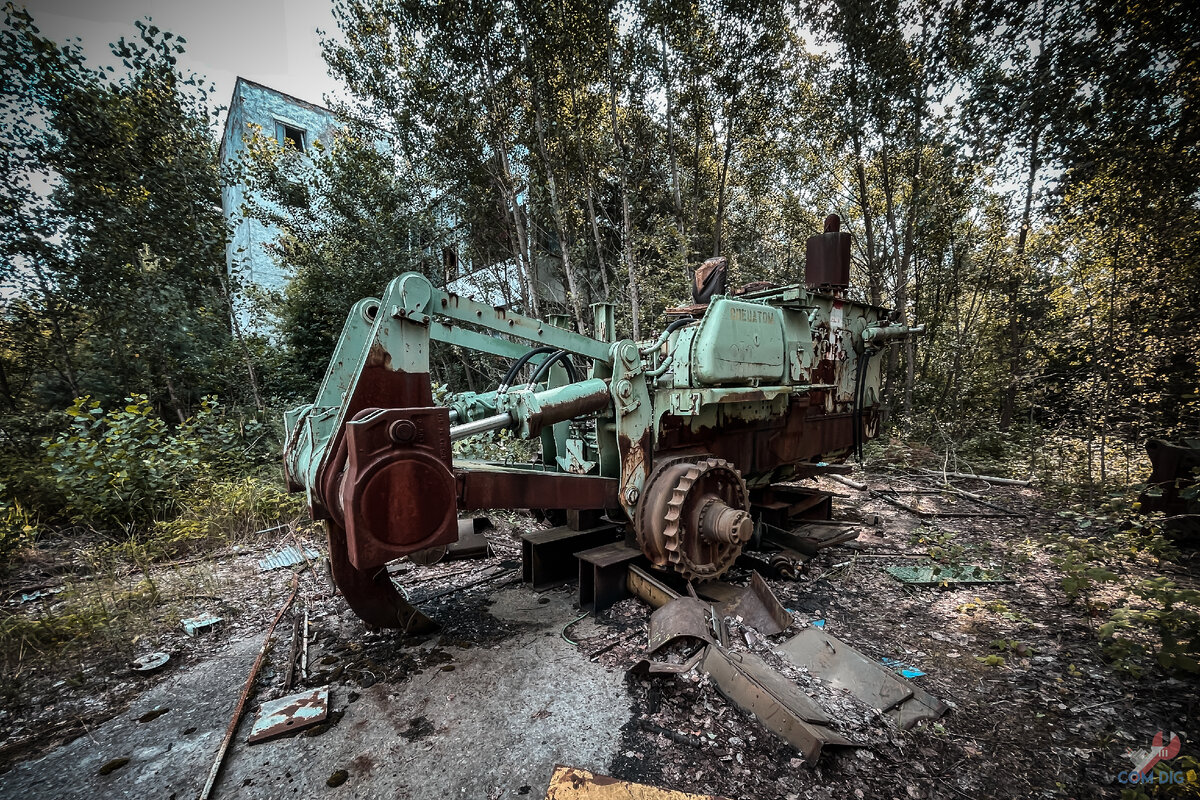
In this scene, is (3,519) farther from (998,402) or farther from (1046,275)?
(998,402)

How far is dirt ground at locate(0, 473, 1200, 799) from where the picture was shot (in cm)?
211

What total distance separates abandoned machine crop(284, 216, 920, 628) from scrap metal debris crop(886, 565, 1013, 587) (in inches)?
47.6

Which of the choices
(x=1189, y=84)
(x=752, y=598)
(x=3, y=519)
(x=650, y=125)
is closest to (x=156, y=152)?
(x=3, y=519)

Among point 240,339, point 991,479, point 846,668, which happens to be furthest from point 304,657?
point 991,479

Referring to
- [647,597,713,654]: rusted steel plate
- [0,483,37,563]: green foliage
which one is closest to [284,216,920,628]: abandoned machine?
[647,597,713,654]: rusted steel plate

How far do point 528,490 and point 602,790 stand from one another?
5.39 feet

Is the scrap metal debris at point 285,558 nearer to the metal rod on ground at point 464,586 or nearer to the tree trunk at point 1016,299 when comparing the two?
the metal rod on ground at point 464,586

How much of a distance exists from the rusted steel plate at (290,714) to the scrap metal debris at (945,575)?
15.1 feet

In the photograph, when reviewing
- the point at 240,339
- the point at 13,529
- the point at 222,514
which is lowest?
the point at 222,514

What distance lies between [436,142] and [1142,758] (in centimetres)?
1252

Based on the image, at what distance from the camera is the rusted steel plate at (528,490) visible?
2793 mm

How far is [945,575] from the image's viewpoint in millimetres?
4223

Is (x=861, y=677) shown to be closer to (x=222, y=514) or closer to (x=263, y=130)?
(x=222, y=514)

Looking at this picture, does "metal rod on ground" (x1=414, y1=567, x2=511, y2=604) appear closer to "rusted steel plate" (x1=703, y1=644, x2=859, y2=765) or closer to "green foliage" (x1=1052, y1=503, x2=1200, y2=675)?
"rusted steel plate" (x1=703, y1=644, x2=859, y2=765)
